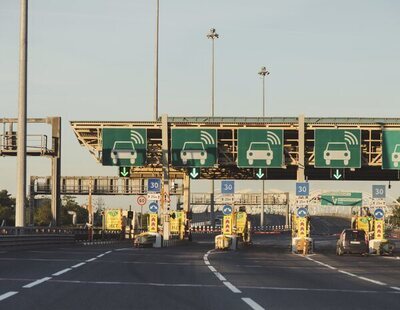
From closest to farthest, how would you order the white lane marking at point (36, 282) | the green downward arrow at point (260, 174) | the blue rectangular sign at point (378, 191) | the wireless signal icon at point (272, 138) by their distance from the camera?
the white lane marking at point (36, 282) < the blue rectangular sign at point (378, 191) < the wireless signal icon at point (272, 138) < the green downward arrow at point (260, 174)

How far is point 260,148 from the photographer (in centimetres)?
5525

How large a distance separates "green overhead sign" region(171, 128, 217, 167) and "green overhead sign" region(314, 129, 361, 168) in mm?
6760

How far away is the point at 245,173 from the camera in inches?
2702

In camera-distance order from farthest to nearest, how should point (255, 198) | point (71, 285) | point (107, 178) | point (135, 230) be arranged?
point (255, 198) < point (107, 178) < point (135, 230) < point (71, 285)

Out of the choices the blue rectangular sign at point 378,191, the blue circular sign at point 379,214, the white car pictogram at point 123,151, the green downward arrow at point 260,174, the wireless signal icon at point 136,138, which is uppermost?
the wireless signal icon at point 136,138

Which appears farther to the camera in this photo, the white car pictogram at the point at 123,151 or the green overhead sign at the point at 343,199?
the green overhead sign at the point at 343,199

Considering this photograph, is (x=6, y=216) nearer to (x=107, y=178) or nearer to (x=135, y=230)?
(x=107, y=178)

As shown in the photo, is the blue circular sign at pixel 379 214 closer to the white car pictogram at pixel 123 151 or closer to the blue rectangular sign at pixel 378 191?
the blue rectangular sign at pixel 378 191

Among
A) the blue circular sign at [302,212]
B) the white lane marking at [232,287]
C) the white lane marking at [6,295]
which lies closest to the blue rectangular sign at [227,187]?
the blue circular sign at [302,212]

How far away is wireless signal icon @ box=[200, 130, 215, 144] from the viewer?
55562mm

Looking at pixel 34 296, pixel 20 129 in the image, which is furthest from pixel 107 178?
pixel 34 296

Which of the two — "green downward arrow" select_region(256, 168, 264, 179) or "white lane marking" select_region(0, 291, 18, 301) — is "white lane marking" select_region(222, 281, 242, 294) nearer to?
"white lane marking" select_region(0, 291, 18, 301)

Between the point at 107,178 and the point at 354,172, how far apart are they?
178ft

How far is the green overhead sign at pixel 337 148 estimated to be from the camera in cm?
5478
